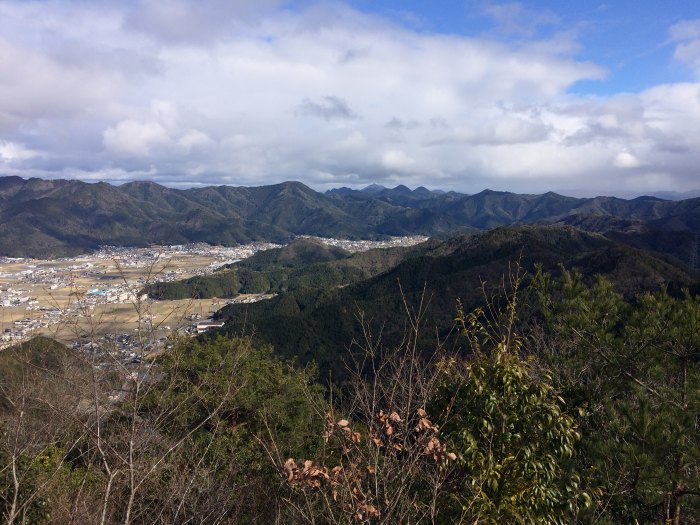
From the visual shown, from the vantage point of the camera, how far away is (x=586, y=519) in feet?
16.8

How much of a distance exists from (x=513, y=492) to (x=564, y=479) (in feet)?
1.89

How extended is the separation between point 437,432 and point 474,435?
0.94 metres

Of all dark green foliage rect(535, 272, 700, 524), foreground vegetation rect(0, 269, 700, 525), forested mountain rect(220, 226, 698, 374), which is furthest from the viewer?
forested mountain rect(220, 226, 698, 374)

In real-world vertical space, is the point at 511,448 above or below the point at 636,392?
above

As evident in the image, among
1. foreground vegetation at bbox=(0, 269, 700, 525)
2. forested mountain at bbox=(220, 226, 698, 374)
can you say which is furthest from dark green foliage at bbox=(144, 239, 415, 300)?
foreground vegetation at bbox=(0, 269, 700, 525)

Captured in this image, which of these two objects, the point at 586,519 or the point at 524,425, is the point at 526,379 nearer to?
the point at 524,425

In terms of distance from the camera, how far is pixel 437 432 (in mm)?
3617

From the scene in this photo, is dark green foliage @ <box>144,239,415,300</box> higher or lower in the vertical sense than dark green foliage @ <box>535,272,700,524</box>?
lower

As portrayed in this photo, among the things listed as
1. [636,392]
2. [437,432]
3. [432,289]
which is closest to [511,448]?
[437,432]

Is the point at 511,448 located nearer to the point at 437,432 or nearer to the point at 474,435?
the point at 474,435

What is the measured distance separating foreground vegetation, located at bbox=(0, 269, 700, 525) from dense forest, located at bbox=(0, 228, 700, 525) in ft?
0.09

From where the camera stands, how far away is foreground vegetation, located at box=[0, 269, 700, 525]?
12.8ft

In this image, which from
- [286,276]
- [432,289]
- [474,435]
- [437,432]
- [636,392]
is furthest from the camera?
[286,276]

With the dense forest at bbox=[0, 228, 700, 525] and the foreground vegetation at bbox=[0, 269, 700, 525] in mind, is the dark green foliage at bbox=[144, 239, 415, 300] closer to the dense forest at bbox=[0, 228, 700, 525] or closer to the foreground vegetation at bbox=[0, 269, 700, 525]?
the dense forest at bbox=[0, 228, 700, 525]
